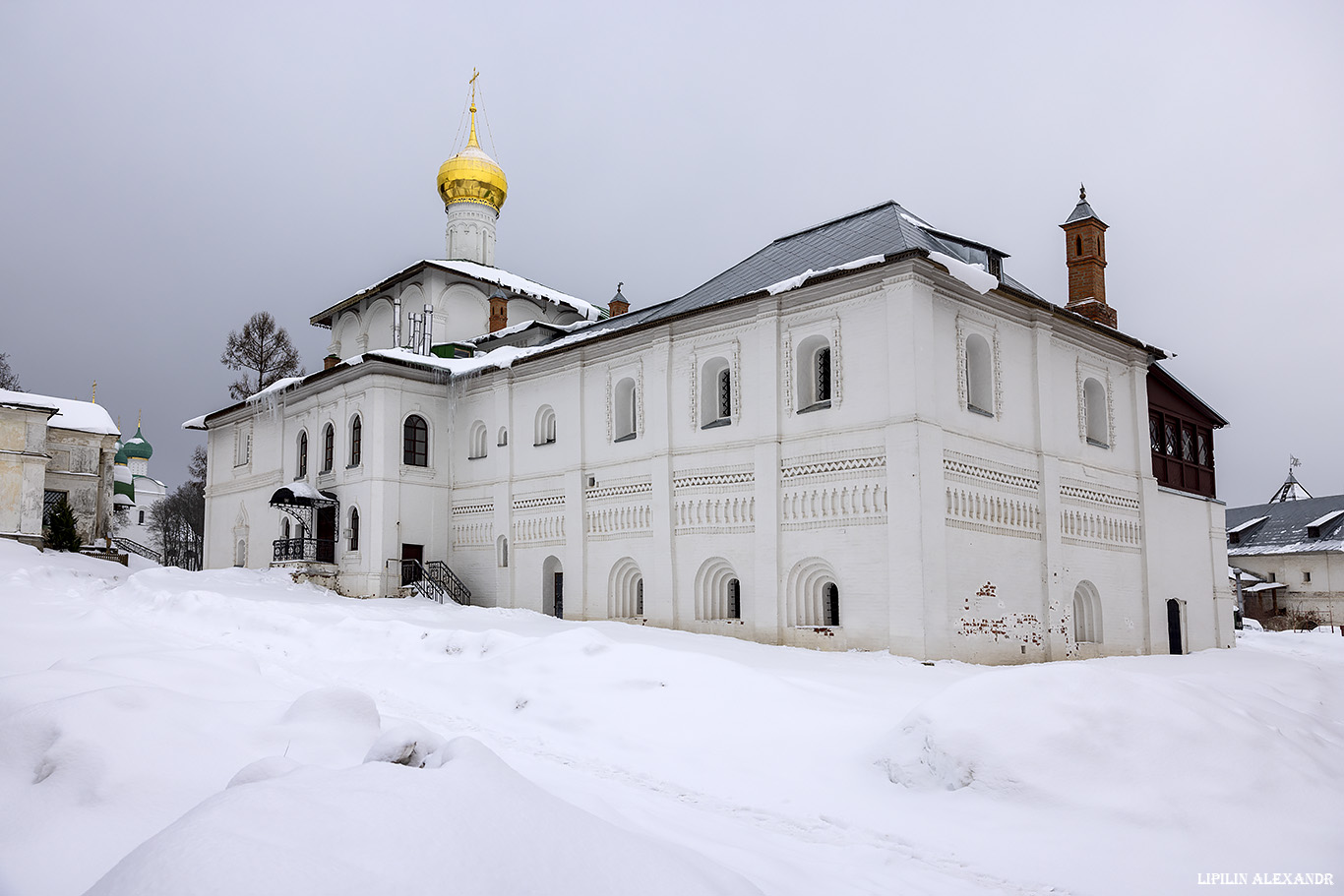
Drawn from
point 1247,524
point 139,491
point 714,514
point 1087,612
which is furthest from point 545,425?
point 139,491

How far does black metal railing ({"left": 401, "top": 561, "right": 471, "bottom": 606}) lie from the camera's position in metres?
22.6

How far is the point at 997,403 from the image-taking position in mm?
16859

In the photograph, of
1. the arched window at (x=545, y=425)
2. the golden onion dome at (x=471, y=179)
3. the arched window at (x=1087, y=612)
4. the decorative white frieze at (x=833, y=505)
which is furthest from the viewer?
the golden onion dome at (x=471, y=179)

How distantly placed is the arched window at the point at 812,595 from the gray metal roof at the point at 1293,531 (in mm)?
31052

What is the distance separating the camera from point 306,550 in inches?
949

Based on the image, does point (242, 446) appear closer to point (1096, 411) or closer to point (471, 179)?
point (471, 179)

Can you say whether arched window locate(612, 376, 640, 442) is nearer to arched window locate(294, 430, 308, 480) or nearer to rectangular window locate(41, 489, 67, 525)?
arched window locate(294, 430, 308, 480)

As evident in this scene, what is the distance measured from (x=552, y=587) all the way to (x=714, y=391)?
6.27 metres

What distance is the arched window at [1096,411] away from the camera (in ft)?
65.1

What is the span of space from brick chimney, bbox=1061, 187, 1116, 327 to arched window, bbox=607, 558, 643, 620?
11.7 m

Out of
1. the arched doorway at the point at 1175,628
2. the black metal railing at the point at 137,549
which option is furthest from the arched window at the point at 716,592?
the black metal railing at the point at 137,549

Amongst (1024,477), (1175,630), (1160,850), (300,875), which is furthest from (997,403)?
(300,875)

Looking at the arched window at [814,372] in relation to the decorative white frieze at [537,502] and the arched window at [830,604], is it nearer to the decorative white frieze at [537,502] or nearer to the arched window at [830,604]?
the arched window at [830,604]

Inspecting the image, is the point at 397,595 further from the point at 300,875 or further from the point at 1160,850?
the point at 300,875
